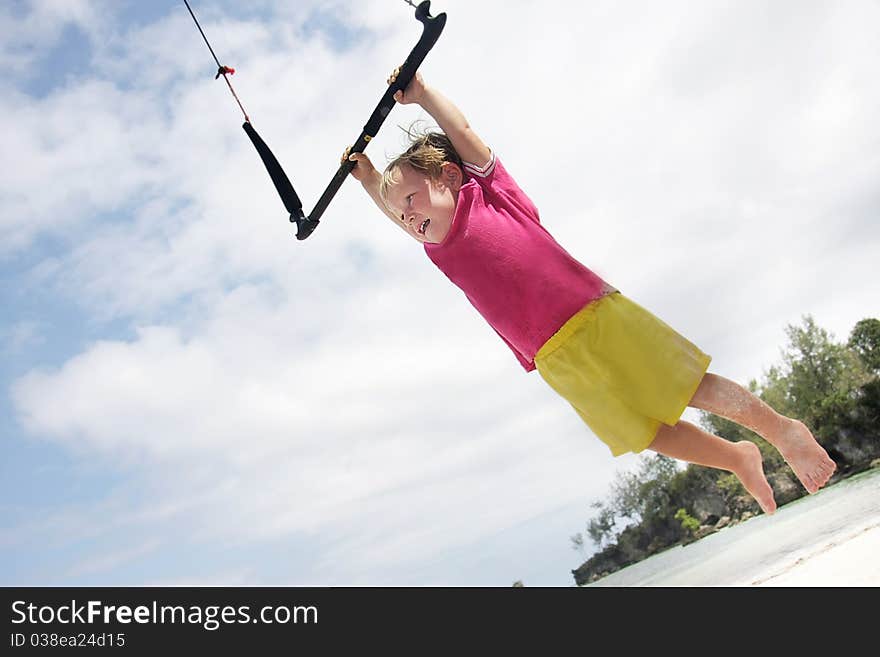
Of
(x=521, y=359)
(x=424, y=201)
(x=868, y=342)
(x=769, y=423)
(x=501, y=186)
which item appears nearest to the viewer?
(x=769, y=423)

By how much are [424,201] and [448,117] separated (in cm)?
33

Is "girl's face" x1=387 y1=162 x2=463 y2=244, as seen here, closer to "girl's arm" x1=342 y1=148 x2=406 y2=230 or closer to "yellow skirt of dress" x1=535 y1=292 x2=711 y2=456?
"girl's arm" x1=342 y1=148 x2=406 y2=230

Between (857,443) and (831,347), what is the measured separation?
5189mm

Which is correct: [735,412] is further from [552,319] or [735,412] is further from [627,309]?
[552,319]

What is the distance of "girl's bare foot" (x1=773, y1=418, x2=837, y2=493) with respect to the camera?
282 cm

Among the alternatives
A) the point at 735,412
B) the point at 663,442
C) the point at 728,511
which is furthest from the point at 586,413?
the point at 728,511

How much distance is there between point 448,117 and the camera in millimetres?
2955

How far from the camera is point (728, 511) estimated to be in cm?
3356

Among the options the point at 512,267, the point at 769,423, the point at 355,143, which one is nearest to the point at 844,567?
the point at 769,423

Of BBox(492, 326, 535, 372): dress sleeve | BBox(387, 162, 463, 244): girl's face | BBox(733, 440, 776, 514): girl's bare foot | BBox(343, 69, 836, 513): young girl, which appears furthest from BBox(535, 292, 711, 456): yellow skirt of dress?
BBox(387, 162, 463, 244): girl's face

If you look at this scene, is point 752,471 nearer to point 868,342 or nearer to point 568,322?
point 568,322

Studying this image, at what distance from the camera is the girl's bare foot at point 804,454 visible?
282cm

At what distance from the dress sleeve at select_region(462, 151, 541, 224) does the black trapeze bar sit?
415mm

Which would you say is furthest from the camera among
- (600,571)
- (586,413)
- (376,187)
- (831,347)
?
(600,571)
